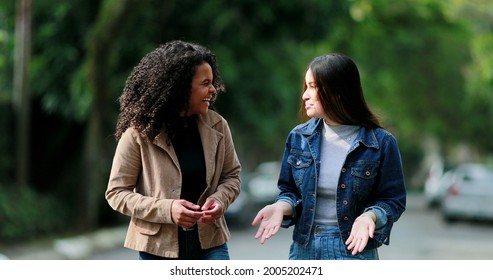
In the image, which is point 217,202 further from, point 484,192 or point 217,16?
point 484,192

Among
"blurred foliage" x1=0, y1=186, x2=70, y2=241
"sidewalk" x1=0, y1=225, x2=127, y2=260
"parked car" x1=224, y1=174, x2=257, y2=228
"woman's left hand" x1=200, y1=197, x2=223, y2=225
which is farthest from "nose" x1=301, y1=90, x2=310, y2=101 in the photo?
"parked car" x1=224, y1=174, x2=257, y2=228

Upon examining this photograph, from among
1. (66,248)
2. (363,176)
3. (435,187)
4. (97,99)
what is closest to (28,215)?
(66,248)

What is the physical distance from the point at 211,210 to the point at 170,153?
287mm

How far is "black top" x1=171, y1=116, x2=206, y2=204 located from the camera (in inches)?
147

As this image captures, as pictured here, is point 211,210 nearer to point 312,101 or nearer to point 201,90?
point 201,90

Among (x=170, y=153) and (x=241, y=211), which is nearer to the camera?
(x=170, y=153)

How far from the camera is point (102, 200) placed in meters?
19.2

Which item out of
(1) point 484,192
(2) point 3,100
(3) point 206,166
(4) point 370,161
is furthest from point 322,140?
(1) point 484,192

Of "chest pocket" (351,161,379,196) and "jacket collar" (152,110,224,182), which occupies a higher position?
"jacket collar" (152,110,224,182)

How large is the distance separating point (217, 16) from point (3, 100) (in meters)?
3.82

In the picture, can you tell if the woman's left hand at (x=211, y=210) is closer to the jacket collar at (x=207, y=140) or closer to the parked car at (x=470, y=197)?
the jacket collar at (x=207, y=140)

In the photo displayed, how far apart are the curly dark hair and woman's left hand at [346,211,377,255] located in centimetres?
77

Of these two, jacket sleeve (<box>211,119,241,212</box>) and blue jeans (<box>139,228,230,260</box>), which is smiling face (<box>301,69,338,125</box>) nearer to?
jacket sleeve (<box>211,119,241,212</box>)

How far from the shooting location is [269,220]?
12.1 ft
